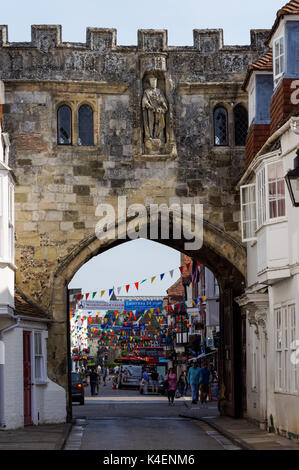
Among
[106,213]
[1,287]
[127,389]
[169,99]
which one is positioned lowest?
[127,389]

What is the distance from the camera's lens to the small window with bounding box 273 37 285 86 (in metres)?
22.0

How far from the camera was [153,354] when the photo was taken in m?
82.8

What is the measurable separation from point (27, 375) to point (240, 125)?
8.19m

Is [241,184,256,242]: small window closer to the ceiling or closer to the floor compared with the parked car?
closer to the ceiling

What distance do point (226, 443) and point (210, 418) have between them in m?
7.69

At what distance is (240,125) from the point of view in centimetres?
2656

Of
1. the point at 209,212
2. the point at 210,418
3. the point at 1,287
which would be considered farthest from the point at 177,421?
the point at 1,287

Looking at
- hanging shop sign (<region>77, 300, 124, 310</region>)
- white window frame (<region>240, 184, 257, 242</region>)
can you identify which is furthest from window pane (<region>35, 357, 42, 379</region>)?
hanging shop sign (<region>77, 300, 124, 310</region>)

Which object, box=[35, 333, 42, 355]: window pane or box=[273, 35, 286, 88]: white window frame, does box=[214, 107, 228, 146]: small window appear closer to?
box=[273, 35, 286, 88]: white window frame

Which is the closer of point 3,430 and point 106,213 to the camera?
point 3,430

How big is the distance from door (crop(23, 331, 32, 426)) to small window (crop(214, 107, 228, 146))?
684cm

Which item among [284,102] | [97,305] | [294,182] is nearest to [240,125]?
[284,102]

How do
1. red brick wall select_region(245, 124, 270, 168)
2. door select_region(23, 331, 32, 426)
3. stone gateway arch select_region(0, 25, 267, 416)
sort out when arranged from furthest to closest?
stone gateway arch select_region(0, 25, 267, 416)
red brick wall select_region(245, 124, 270, 168)
door select_region(23, 331, 32, 426)

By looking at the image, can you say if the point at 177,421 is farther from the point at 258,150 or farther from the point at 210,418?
the point at 258,150
